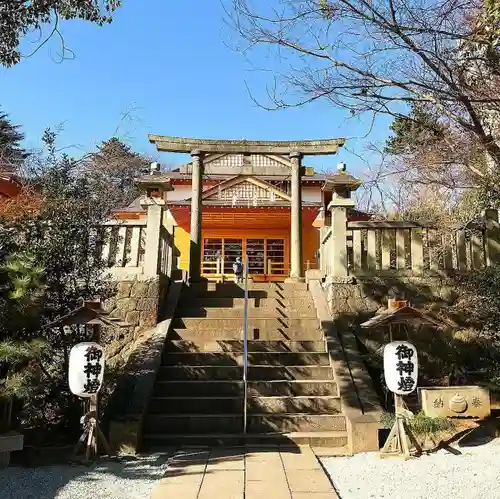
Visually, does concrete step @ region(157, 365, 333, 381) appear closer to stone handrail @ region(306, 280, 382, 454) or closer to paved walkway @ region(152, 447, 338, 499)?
stone handrail @ region(306, 280, 382, 454)

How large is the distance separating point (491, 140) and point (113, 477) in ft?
18.3

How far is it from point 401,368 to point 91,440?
10.9 feet

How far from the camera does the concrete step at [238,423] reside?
555 cm

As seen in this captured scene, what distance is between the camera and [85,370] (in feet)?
16.5

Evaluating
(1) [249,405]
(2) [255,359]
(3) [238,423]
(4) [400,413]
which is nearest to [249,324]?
(2) [255,359]

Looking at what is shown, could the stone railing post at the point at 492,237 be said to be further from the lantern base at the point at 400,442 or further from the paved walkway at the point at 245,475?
the paved walkway at the point at 245,475

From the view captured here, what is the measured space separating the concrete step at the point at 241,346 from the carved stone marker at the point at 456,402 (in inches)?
68.1

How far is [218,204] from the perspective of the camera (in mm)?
14617

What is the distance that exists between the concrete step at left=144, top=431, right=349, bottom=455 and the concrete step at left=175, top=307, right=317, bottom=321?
249 centimetres

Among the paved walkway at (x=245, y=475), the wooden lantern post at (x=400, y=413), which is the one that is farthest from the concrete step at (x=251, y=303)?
the paved walkway at (x=245, y=475)

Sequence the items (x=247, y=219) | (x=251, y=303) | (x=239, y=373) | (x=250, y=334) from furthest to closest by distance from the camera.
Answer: (x=247, y=219)
(x=251, y=303)
(x=250, y=334)
(x=239, y=373)

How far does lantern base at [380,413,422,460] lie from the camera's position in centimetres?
487

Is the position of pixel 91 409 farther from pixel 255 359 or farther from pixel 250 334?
pixel 250 334

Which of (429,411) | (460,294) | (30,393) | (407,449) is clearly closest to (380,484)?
(407,449)
